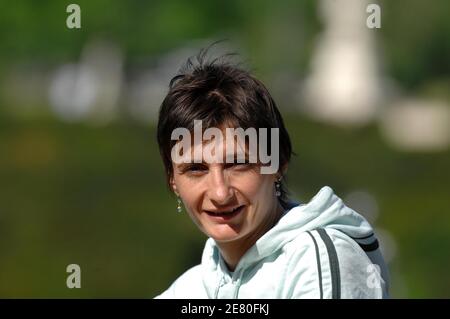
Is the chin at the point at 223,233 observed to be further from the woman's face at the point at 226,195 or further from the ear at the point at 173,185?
the ear at the point at 173,185

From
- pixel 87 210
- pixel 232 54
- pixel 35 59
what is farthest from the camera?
pixel 35 59

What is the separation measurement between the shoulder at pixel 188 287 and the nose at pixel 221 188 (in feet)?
1.39

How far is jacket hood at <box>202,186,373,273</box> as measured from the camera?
9.88ft

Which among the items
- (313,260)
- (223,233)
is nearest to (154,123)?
(223,233)

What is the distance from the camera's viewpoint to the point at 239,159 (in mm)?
2971

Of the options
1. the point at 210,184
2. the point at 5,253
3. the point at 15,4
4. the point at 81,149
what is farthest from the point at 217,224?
the point at 15,4

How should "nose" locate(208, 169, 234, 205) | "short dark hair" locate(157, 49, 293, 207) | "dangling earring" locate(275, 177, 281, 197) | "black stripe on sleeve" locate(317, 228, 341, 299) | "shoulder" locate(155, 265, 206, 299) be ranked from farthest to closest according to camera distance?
1. "shoulder" locate(155, 265, 206, 299)
2. "dangling earring" locate(275, 177, 281, 197)
3. "short dark hair" locate(157, 49, 293, 207)
4. "nose" locate(208, 169, 234, 205)
5. "black stripe on sleeve" locate(317, 228, 341, 299)

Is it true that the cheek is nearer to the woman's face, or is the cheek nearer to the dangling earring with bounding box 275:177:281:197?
the woman's face

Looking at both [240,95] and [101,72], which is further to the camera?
[101,72]

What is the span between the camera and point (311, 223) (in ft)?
9.89

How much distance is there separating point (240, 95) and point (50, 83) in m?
24.6

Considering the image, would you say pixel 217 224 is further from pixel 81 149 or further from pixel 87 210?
pixel 81 149

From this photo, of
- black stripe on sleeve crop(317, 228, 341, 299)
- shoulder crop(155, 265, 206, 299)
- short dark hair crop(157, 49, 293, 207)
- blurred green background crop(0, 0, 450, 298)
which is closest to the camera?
black stripe on sleeve crop(317, 228, 341, 299)

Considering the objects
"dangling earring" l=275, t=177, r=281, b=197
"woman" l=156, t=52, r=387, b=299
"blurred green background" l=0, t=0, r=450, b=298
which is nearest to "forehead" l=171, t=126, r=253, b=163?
"woman" l=156, t=52, r=387, b=299
